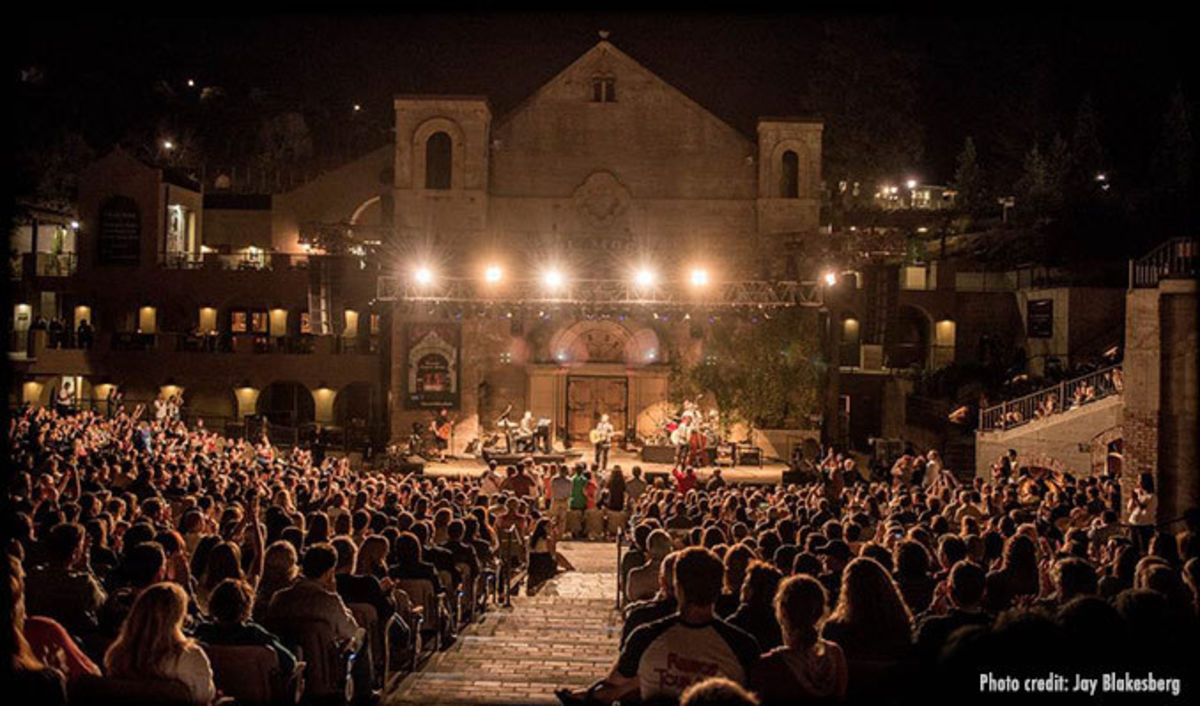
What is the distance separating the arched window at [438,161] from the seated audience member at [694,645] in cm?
3217

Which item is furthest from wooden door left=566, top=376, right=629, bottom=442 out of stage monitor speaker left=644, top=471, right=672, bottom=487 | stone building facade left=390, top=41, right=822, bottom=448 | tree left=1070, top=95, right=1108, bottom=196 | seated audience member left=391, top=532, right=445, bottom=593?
tree left=1070, top=95, right=1108, bottom=196

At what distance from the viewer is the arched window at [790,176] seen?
117 ft

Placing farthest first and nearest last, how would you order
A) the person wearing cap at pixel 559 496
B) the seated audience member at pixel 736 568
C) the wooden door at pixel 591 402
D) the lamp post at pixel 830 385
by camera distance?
the wooden door at pixel 591 402 → the lamp post at pixel 830 385 → the person wearing cap at pixel 559 496 → the seated audience member at pixel 736 568

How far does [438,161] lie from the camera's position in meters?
35.6

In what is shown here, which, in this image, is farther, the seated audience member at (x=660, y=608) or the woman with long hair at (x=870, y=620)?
the seated audience member at (x=660, y=608)

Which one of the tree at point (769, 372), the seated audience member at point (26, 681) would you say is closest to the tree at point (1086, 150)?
the tree at point (769, 372)

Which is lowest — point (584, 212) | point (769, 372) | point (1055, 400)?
point (1055, 400)

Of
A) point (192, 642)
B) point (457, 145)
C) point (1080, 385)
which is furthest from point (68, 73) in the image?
point (192, 642)

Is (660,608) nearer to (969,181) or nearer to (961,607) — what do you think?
(961,607)

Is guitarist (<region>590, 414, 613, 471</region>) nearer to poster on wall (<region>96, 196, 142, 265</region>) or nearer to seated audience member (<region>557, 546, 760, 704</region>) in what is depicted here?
poster on wall (<region>96, 196, 142, 265</region>)

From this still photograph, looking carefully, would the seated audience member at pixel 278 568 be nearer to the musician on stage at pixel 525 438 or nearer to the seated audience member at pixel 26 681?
the seated audience member at pixel 26 681

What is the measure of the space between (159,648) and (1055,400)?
961 inches

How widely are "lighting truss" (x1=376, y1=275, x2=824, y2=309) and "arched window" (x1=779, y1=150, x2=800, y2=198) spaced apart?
219 inches

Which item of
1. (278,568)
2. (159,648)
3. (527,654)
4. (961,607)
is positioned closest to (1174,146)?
(527,654)
